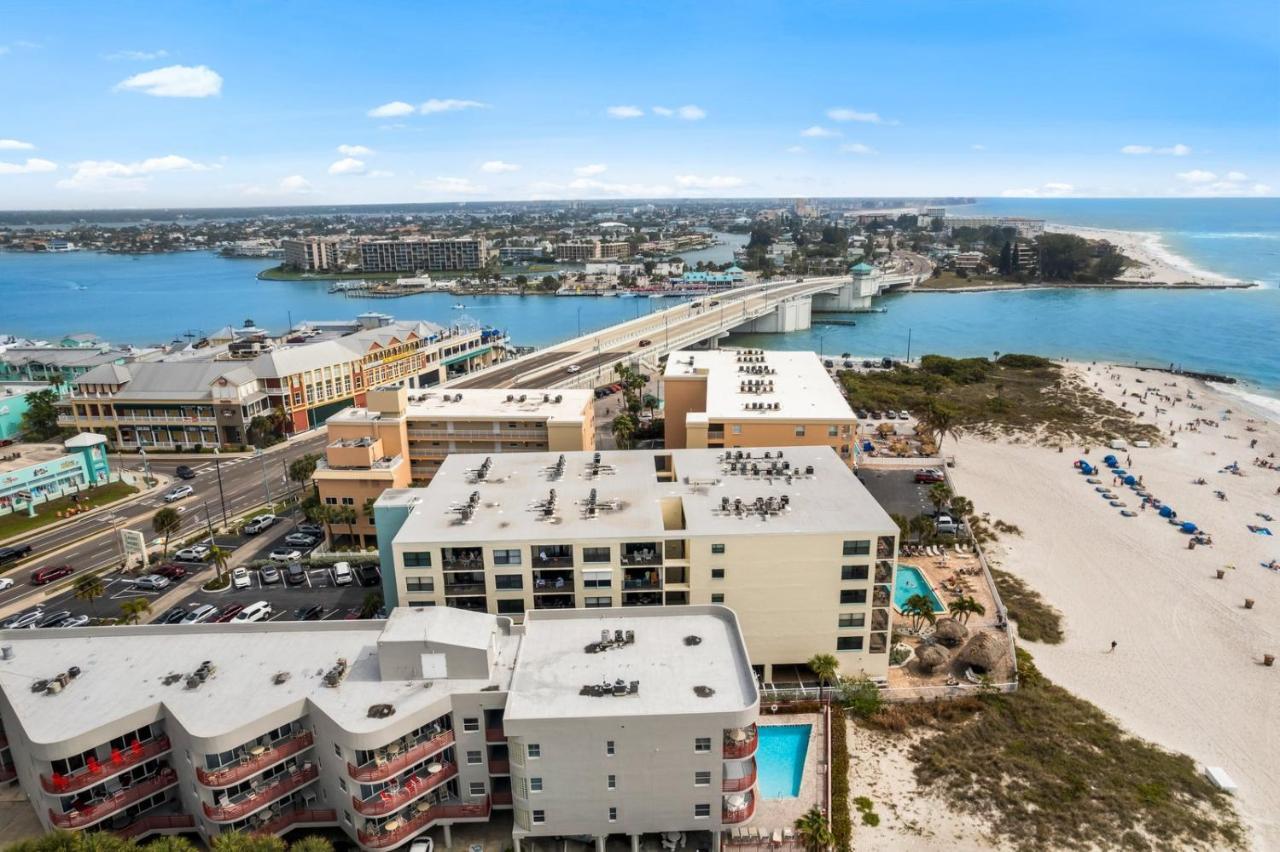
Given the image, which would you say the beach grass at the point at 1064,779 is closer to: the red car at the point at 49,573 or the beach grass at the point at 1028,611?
the beach grass at the point at 1028,611

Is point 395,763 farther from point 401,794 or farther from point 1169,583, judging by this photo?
point 1169,583

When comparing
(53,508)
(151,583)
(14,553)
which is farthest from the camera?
(53,508)

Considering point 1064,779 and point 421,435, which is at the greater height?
point 421,435

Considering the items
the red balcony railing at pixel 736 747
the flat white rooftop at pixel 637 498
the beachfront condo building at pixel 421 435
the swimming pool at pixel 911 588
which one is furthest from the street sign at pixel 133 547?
the swimming pool at pixel 911 588

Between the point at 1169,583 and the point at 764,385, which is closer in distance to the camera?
the point at 1169,583

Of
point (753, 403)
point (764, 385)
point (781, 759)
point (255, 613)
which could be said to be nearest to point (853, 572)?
point (781, 759)

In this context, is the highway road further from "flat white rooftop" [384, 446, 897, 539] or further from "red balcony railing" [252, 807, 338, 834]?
"red balcony railing" [252, 807, 338, 834]
